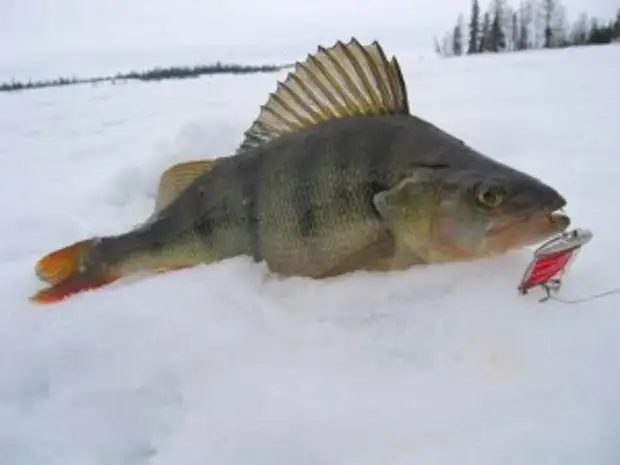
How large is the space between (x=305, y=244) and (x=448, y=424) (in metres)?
0.74

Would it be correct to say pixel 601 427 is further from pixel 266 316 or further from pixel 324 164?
pixel 324 164

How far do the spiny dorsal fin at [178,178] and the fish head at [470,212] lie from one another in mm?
712

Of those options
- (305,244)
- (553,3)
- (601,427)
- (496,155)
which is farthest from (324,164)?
(553,3)

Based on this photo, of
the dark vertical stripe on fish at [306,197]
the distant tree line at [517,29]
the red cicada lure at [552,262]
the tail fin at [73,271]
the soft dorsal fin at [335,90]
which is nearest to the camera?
the red cicada lure at [552,262]

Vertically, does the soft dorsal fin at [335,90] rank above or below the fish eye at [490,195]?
above

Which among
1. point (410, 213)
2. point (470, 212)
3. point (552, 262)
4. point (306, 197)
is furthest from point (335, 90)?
point (552, 262)

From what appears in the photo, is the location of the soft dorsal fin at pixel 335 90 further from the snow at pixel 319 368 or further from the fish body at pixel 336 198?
the snow at pixel 319 368

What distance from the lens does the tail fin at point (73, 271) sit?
2.12m

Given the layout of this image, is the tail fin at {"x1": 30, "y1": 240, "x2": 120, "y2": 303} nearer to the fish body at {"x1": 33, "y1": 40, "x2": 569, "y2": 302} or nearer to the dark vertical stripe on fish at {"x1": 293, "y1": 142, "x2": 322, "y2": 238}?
the fish body at {"x1": 33, "y1": 40, "x2": 569, "y2": 302}

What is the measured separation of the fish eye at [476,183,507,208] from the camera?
5.50 feet

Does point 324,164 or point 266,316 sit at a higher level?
point 324,164

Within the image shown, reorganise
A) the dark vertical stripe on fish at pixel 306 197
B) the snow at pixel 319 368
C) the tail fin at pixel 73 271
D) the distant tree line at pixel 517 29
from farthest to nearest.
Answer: the distant tree line at pixel 517 29, the tail fin at pixel 73 271, the dark vertical stripe on fish at pixel 306 197, the snow at pixel 319 368

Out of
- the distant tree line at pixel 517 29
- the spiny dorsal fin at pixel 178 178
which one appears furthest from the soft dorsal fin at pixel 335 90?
the distant tree line at pixel 517 29

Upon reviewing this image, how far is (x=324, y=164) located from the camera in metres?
1.85
